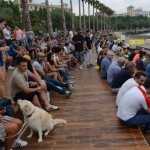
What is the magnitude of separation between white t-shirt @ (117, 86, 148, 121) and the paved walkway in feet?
1.05

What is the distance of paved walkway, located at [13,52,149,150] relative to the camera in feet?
16.0

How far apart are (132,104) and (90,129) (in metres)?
0.97

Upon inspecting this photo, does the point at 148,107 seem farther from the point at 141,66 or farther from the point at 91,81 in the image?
the point at 141,66

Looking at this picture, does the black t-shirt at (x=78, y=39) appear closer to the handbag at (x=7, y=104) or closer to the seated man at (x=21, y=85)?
the seated man at (x=21, y=85)

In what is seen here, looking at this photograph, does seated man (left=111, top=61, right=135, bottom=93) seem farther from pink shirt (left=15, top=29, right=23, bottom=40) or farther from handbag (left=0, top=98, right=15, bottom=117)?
pink shirt (left=15, top=29, right=23, bottom=40)

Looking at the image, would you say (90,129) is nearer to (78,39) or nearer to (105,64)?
(105,64)

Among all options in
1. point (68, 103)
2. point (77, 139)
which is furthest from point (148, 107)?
point (68, 103)

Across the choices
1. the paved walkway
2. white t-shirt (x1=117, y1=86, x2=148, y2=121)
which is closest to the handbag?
the paved walkway

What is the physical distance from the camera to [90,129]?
18.3ft

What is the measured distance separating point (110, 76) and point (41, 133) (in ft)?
14.1

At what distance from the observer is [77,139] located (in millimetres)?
5121

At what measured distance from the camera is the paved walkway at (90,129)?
4.86m

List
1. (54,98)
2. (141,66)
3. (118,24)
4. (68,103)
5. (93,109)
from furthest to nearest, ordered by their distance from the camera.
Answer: (118,24)
(141,66)
(54,98)
(68,103)
(93,109)

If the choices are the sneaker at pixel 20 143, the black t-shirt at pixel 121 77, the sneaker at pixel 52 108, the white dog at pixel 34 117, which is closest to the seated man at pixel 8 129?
the sneaker at pixel 20 143
